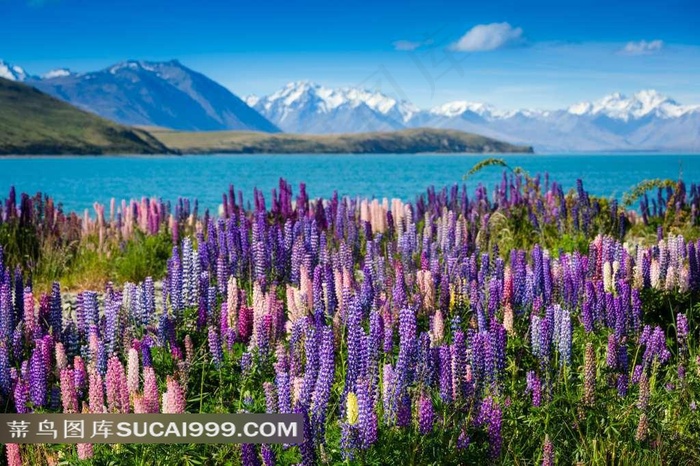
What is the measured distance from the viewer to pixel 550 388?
16.6 feet

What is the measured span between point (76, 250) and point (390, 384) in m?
8.65

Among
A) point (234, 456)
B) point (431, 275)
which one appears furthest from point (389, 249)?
point (234, 456)

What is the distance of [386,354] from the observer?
5355 millimetres

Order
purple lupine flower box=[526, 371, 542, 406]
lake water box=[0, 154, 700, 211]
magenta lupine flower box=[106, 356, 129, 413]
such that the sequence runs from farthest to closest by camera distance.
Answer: lake water box=[0, 154, 700, 211] → purple lupine flower box=[526, 371, 542, 406] → magenta lupine flower box=[106, 356, 129, 413]

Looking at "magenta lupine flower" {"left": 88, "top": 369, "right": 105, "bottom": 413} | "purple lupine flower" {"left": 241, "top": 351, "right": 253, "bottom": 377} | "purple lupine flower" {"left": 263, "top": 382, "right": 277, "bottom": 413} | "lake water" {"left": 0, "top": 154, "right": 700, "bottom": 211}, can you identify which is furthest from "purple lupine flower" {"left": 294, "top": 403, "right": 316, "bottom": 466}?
"lake water" {"left": 0, "top": 154, "right": 700, "bottom": 211}

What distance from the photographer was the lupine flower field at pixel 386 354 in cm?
420

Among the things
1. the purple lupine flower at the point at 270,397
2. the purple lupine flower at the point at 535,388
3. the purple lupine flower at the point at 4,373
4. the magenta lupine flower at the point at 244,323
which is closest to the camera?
the purple lupine flower at the point at 270,397

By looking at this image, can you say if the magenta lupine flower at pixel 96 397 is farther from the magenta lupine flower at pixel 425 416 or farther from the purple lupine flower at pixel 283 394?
the magenta lupine flower at pixel 425 416

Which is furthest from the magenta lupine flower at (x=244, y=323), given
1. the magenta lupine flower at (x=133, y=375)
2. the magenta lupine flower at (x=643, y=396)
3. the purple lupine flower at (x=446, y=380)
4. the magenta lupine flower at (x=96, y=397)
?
the magenta lupine flower at (x=643, y=396)

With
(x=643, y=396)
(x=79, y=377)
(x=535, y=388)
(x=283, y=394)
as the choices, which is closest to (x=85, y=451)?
(x=79, y=377)

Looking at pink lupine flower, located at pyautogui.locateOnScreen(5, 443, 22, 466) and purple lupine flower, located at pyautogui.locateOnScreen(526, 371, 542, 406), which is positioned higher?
purple lupine flower, located at pyautogui.locateOnScreen(526, 371, 542, 406)

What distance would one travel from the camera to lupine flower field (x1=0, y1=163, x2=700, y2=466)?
13.8 ft

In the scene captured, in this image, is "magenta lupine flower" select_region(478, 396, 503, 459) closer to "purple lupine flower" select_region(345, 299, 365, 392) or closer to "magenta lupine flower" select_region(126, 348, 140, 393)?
"purple lupine flower" select_region(345, 299, 365, 392)

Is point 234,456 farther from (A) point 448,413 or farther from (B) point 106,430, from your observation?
(A) point 448,413
